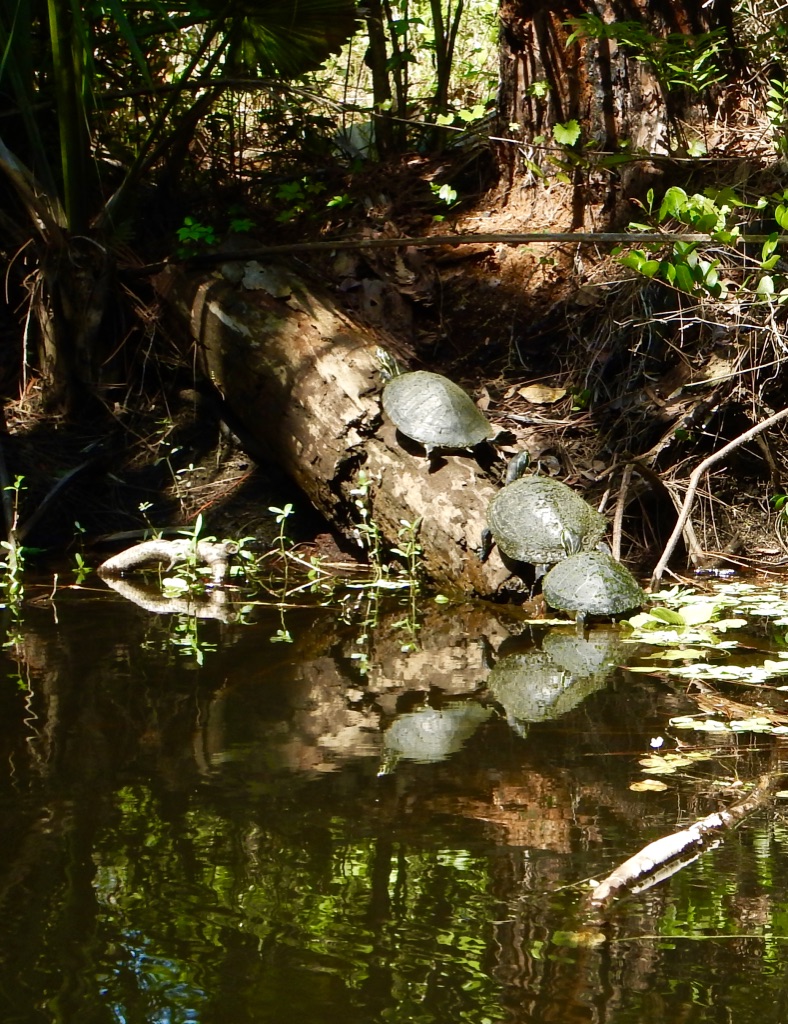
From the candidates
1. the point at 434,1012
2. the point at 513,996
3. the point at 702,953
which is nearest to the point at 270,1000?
the point at 434,1012

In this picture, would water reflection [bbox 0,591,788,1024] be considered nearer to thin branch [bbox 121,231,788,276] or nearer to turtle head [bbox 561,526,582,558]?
turtle head [bbox 561,526,582,558]

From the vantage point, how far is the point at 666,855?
6.35ft

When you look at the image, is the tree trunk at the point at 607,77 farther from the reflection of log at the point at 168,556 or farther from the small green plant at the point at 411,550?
the reflection of log at the point at 168,556

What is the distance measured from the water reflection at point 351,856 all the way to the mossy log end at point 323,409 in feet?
3.88

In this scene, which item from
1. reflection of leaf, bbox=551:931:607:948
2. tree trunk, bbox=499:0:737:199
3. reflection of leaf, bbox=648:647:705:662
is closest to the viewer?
reflection of leaf, bbox=551:931:607:948

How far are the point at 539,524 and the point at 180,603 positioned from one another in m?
1.48

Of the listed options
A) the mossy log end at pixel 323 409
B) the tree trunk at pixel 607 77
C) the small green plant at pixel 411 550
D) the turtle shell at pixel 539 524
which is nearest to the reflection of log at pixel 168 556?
the mossy log end at pixel 323 409

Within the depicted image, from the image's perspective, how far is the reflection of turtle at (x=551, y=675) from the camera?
2943 millimetres

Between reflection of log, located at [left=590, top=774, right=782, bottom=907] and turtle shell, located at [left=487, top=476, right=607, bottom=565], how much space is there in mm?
1923

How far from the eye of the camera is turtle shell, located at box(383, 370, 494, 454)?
178 inches

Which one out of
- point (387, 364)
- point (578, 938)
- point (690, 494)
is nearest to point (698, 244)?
point (690, 494)

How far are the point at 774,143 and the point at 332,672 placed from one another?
11.8 feet

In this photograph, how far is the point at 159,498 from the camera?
5367mm

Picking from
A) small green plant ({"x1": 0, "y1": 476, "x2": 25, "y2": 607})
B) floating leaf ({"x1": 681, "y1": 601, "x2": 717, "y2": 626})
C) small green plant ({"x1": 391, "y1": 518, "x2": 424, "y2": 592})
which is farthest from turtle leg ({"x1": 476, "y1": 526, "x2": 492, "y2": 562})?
small green plant ({"x1": 0, "y1": 476, "x2": 25, "y2": 607})
